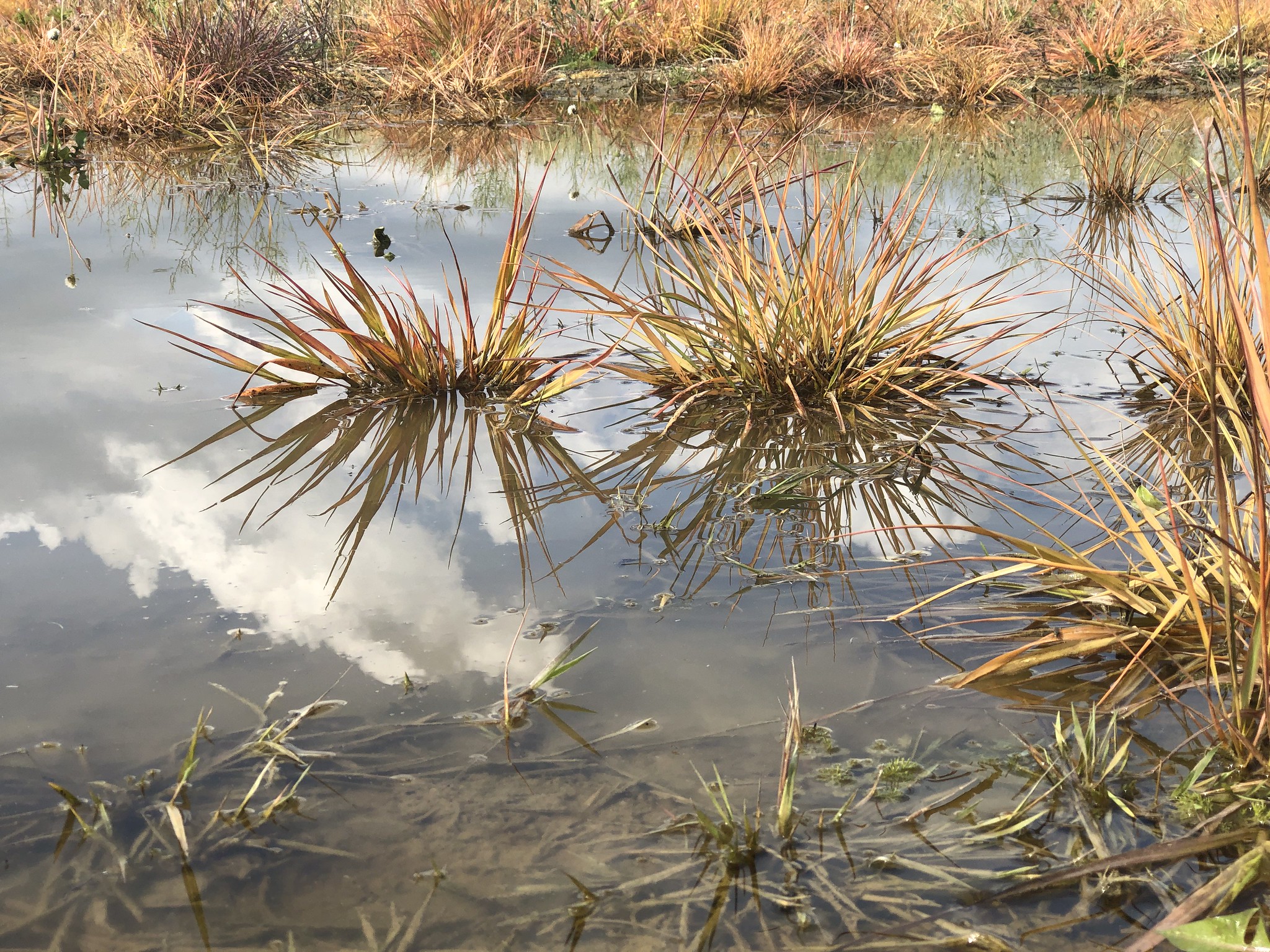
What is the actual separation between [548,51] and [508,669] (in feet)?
34.8

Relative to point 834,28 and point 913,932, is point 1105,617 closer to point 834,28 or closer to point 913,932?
point 913,932

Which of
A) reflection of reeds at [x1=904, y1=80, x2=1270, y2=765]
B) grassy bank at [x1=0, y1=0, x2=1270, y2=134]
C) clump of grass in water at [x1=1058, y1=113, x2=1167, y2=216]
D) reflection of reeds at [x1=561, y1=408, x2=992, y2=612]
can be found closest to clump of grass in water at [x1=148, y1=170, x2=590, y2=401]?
reflection of reeds at [x1=561, y1=408, x2=992, y2=612]

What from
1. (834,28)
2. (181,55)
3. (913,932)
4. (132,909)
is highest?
(834,28)

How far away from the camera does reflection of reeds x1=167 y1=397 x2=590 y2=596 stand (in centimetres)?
266

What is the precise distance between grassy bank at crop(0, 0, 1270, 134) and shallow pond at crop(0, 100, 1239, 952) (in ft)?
17.2

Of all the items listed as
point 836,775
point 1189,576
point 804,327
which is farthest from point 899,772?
point 804,327

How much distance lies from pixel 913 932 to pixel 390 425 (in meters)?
2.22

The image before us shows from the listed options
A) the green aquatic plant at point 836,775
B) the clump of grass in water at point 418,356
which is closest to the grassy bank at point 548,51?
the clump of grass in water at point 418,356

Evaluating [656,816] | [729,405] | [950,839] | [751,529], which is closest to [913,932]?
[950,839]

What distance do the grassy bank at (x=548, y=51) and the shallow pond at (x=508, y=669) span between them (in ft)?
17.2

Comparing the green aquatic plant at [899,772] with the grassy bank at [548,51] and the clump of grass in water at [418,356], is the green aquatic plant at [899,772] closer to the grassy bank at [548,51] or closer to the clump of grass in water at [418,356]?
the clump of grass in water at [418,356]

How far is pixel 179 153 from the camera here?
24.9ft

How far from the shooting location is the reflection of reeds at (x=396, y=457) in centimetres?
266

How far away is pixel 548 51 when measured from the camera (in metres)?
11.3
